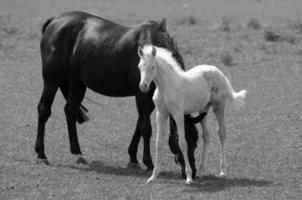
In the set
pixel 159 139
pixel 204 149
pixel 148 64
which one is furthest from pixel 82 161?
pixel 148 64

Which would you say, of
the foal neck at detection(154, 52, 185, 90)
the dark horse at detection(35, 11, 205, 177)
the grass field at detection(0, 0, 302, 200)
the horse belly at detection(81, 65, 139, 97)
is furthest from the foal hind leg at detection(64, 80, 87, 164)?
the foal neck at detection(154, 52, 185, 90)

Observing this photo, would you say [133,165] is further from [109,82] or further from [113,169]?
[109,82]

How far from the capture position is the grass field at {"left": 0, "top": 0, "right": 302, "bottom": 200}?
29.3 feet

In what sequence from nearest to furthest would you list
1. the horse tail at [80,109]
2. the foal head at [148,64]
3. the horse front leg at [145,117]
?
the foal head at [148,64]
the horse front leg at [145,117]
the horse tail at [80,109]

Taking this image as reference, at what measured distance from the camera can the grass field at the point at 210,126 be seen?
8.93 meters

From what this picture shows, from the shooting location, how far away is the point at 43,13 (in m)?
34.1

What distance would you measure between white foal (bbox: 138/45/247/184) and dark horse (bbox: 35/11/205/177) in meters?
0.34

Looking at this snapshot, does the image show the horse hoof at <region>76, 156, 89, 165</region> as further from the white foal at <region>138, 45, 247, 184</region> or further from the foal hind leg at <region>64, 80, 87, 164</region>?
the white foal at <region>138, 45, 247, 184</region>

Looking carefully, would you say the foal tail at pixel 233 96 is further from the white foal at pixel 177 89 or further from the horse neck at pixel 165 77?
the horse neck at pixel 165 77

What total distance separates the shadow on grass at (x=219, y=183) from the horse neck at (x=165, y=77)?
1.27 m

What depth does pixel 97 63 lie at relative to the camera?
34.6ft

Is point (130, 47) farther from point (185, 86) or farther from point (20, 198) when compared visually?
point (20, 198)

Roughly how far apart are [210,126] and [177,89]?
498 cm

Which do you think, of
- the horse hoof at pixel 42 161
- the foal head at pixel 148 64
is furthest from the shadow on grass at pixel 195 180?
the foal head at pixel 148 64
